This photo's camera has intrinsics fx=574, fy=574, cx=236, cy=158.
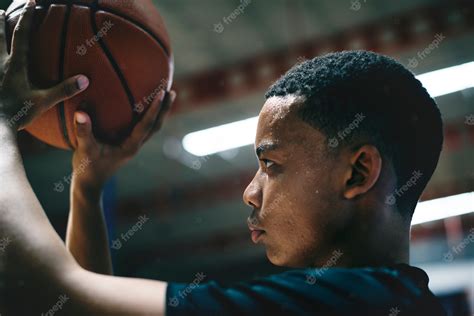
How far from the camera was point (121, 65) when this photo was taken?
1241mm

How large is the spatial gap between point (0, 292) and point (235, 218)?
838cm

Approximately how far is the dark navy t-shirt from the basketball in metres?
0.57

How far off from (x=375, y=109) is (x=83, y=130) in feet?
2.01

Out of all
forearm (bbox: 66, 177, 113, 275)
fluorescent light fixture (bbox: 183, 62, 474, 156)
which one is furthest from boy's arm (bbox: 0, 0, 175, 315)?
fluorescent light fixture (bbox: 183, 62, 474, 156)

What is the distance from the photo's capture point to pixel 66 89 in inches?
42.4

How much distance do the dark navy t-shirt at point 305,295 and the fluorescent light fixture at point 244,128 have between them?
3778 millimetres

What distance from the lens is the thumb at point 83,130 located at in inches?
46.7

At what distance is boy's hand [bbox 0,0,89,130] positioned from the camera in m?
0.92

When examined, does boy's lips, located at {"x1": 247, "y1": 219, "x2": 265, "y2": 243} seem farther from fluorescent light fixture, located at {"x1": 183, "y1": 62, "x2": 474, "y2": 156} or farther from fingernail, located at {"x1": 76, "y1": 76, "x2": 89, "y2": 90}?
fluorescent light fixture, located at {"x1": 183, "y1": 62, "x2": 474, "y2": 156}

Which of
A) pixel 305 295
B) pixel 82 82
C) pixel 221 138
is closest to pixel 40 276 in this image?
pixel 305 295

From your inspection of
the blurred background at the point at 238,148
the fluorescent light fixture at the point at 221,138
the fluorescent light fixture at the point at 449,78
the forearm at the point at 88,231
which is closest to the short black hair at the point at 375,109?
the forearm at the point at 88,231

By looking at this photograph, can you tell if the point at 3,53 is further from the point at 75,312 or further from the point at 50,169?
the point at 50,169

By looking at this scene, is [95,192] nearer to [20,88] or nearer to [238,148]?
[20,88]

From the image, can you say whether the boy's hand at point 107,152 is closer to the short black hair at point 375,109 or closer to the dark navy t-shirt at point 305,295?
the short black hair at point 375,109
